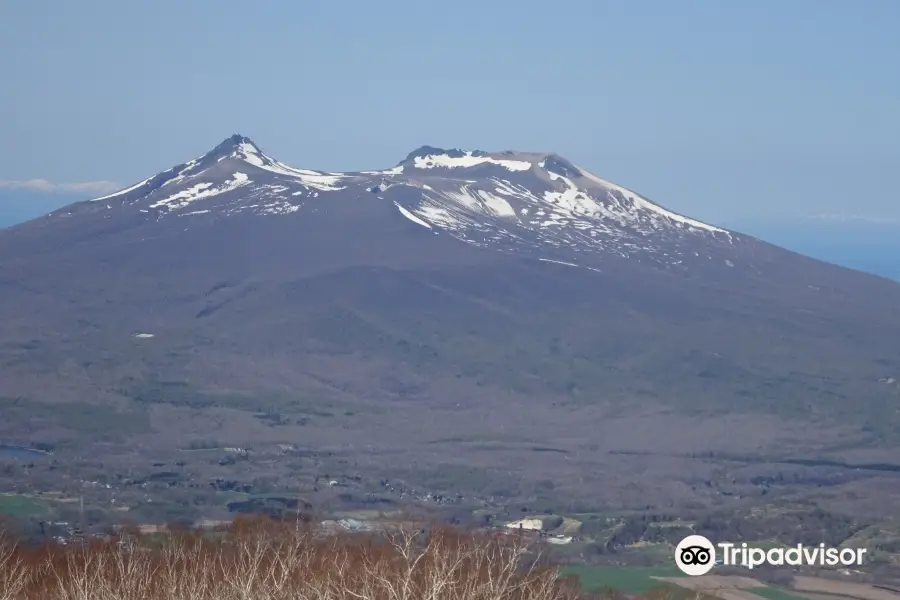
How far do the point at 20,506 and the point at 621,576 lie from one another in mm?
21078

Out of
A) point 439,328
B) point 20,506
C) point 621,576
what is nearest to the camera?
point 621,576

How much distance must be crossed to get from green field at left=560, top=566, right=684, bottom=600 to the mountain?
2164cm

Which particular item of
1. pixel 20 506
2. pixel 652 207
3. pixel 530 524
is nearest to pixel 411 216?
pixel 652 207

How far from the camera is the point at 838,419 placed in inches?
3105

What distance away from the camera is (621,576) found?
37312 mm

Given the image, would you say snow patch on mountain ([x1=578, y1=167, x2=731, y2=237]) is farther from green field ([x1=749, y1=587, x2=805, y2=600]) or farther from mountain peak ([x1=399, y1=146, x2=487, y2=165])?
green field ([x1=749, y1=587, x2=805, y2=600])

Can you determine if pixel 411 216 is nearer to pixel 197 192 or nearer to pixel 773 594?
pixel 197 192

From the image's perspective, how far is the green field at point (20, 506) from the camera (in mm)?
45222

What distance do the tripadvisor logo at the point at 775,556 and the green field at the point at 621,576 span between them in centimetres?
66

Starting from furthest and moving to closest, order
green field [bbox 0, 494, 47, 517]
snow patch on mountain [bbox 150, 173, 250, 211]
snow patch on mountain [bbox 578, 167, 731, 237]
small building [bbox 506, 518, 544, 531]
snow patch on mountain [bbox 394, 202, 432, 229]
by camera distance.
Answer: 1. snow patch on mountain [bbox 578, 167, 731, 237]
2. snow patch on mountain [bbox 150, 173, 250, 211]
3. snow patch on mountain [bbox 394, 202, 432, 229]
4. small building [bbox 506, 518, 544, 531]
5. green field [bbox 0, 494, 47, 517]

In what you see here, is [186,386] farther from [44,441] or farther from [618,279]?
[618,279]

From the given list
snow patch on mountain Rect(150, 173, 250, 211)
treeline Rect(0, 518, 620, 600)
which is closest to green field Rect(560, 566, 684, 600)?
treeline Rect(0, 518, 620, 600)

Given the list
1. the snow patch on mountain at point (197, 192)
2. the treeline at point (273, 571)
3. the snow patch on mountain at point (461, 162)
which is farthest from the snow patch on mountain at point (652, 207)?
the treeline at point (273, 571)

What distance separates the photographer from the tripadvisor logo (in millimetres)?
37312
